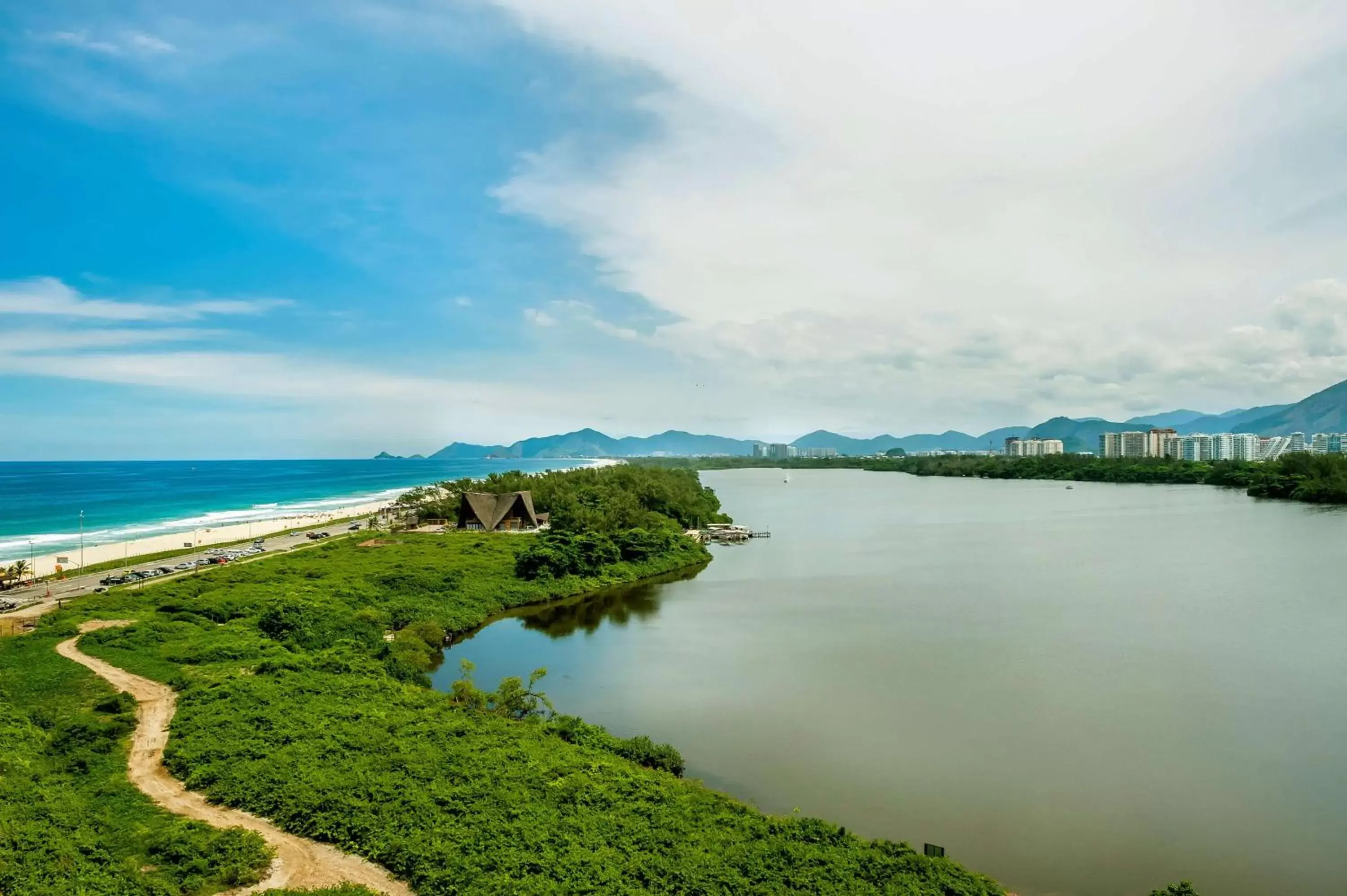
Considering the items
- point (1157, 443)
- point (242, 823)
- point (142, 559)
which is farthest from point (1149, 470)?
point (242, 823)

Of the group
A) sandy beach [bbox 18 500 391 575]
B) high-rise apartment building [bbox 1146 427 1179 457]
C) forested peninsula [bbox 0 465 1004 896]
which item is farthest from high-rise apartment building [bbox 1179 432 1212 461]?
forested peninsula [bbox 0 465 1004 896]

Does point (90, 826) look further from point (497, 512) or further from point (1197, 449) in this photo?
point (1197, 449)

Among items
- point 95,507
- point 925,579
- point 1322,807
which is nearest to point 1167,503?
point 925,579

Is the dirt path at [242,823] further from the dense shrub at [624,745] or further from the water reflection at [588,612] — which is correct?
the water reflection at [588,612]

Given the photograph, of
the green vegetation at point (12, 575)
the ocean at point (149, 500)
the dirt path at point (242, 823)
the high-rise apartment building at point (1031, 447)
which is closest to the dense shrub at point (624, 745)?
the dirt path at point (242, 823)

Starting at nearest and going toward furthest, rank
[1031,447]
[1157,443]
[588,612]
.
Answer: [588,612] → [1157,443] → [1031,447]
